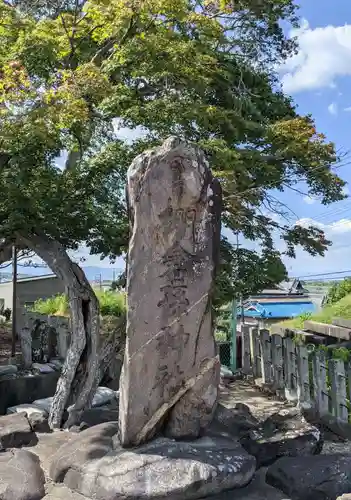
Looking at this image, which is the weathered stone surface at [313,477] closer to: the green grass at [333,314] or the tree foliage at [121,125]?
the tree foliage at [121,125]

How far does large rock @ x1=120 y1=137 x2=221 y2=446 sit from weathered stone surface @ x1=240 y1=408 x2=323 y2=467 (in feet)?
2.73

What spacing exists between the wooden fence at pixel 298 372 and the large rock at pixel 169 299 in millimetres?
3781

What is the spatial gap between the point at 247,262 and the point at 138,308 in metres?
5.18

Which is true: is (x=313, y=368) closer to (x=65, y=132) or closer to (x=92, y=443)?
(x=92, y=443)

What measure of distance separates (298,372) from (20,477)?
659cm

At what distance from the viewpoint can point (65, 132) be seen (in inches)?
335

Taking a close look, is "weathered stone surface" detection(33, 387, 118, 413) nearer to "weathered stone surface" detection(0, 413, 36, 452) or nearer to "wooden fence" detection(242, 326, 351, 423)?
"weathered stone surface" detection(0, 413, 36, 452)

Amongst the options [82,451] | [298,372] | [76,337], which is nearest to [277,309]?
[298,372]

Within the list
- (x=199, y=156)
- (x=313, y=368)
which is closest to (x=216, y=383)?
(x=199, y=156)

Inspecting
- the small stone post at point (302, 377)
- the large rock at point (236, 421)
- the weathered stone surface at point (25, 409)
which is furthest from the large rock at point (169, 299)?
the small stone post at point (302, 377)

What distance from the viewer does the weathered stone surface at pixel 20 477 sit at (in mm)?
4562

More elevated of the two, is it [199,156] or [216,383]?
[199,156]

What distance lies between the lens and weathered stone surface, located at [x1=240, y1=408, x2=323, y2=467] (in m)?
5.65

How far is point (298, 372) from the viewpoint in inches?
398
